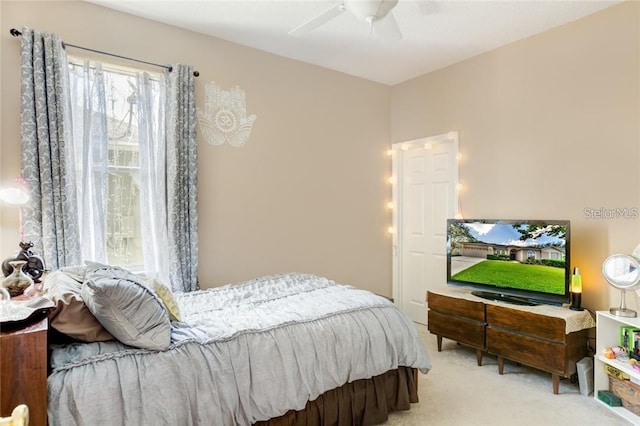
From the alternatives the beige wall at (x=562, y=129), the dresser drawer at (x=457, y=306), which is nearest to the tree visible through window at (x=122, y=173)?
the dresser drawer at (x=457, y=306)

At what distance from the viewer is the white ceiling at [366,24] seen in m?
2.79

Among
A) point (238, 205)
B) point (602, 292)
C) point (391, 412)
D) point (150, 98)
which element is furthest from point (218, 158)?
point (602, 292)

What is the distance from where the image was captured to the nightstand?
4.19 ft

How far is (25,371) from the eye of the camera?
4.30 feet

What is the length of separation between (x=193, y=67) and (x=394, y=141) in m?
2.44

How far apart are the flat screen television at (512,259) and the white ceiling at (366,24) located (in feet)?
5.30

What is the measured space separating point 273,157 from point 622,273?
289 cm

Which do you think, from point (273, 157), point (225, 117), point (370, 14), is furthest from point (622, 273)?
point (225, 117)

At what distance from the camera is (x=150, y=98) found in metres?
2.96

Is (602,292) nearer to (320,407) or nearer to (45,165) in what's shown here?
(320,407)

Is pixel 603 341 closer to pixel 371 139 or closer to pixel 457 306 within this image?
pixel 457 306

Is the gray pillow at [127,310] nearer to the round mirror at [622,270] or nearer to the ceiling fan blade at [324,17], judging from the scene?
the ceiling fan blade at [324,17]

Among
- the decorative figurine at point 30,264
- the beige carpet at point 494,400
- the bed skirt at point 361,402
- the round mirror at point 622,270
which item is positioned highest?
the decorative figurine at point 30,264

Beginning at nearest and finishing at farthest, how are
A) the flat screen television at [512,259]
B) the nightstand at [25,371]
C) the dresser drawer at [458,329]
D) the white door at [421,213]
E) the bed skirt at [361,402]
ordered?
1. the nightstand at [25,371]
2. the bed skirt at [361,402]
3. the flat screen television at [512,259]
4. the dresser drawer at [458,329]
5. the white door at [421,213]
